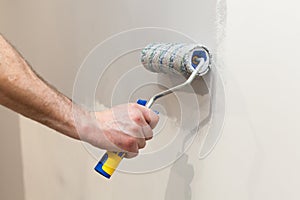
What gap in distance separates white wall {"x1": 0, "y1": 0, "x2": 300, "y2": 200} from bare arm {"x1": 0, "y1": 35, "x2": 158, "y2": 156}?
0.52 ft

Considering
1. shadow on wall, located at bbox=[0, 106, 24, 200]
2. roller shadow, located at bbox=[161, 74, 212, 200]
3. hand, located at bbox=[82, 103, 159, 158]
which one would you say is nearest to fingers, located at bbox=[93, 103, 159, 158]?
hand, located at bbox=[82, 103, 159, 158]

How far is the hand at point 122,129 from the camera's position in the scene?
70 centimetres

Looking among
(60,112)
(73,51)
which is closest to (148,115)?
(60,112)

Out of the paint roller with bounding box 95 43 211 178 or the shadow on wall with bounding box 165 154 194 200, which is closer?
the paint roller with bounding box 95 43 211 178

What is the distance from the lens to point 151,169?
35.4 inches

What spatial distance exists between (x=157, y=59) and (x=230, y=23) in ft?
0.53

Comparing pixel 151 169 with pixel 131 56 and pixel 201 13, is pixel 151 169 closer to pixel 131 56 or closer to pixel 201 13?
pixel 131 56

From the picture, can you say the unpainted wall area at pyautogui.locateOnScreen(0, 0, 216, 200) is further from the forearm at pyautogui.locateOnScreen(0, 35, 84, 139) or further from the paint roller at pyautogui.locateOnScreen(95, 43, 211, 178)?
the forearm at pyautogui.locateOnScreen(0, 35, 84, 139)

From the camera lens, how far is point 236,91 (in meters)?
0.69

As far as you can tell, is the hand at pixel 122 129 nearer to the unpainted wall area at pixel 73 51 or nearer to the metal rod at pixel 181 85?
the metal rod at pixel 181 85

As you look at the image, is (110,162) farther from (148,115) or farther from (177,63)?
(177,63)

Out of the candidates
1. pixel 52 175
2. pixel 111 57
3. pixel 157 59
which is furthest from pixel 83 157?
pixel 157 59

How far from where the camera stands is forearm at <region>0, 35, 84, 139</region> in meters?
0.62

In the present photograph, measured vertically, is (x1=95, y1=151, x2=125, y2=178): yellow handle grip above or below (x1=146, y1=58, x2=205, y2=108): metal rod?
below
